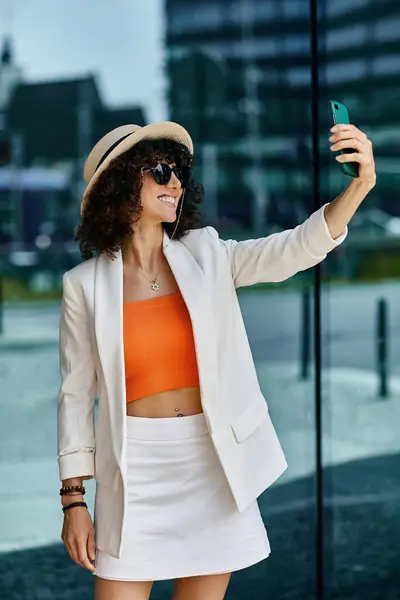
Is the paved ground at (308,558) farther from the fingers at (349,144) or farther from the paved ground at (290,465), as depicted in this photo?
the fingers at (349,144)

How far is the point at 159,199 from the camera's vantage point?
2.25 metres

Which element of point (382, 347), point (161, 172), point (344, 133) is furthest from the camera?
point (382, 347)

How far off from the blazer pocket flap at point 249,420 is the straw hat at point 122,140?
590 millimetres

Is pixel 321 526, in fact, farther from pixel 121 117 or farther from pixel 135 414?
pixel 135 414

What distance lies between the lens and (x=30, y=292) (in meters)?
3.94

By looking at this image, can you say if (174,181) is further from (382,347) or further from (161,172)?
(382,347)

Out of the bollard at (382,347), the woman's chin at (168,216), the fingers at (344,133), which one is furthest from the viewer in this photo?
the bollard at (382,347)

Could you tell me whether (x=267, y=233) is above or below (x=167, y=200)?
below

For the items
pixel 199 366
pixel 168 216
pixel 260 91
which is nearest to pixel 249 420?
pixel 199 366

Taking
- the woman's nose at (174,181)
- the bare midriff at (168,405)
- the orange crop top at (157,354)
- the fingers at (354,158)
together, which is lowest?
the bare midriff at (168,405)

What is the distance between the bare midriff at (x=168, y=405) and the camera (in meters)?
2.18

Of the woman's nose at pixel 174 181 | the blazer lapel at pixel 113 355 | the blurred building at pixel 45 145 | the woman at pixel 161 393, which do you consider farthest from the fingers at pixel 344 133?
the blurred building at pixel 45 145

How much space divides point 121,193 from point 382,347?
6.81 ft

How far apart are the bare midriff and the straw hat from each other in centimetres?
48
